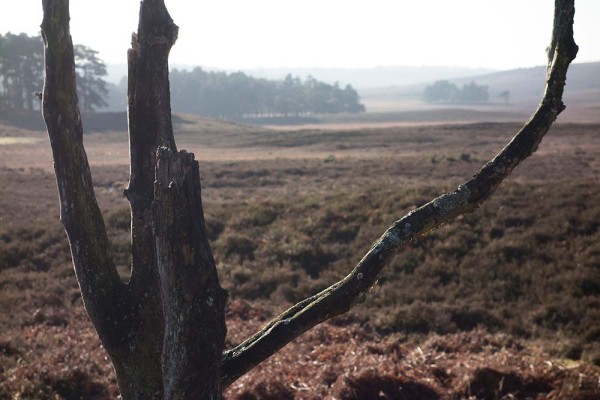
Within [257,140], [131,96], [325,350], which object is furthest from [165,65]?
[257,140]

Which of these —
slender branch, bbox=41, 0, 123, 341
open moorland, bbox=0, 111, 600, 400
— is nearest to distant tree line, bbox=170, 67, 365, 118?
open moorland, bbox=0, 111, 600, 400

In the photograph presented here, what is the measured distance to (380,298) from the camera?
507 inches

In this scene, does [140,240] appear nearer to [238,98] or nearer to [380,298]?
[380,298]

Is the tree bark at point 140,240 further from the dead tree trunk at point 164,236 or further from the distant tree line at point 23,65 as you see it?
the distant tree line at point 23,65

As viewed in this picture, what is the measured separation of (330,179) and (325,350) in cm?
2677

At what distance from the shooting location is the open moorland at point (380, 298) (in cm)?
771

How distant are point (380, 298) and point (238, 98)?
Result: 445ft

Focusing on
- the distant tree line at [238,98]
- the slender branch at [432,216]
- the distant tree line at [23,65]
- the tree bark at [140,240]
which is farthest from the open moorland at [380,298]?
the distant tree line at [238,98]

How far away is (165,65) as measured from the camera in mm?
4457

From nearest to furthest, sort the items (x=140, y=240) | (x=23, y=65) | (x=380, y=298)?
(x=140, y=240), (x=380, y=298), (x=23, y=65)

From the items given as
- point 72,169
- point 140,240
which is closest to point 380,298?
point 140,240

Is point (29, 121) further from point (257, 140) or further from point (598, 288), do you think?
point (598, 288)

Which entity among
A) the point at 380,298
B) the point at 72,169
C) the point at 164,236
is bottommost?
the point at 380,298

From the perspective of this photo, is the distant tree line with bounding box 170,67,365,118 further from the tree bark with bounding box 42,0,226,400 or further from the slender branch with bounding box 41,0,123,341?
the slender branch with bounding box 41,0,123,341
